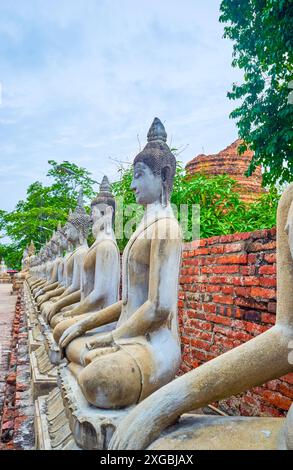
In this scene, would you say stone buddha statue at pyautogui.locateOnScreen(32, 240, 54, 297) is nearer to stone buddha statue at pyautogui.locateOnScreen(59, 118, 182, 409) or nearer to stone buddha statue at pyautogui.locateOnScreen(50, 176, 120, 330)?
stone buddha statue at pyautogui.locateOnScreen(50, 176, 120, 330)

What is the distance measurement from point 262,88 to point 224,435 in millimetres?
7332

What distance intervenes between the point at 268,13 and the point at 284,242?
5.61 metres

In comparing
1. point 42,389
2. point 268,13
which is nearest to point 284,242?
point 42,389

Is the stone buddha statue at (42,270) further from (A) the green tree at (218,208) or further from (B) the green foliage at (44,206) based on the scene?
(B) the green foliage at (44,206)

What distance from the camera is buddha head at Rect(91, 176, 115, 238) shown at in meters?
4.07

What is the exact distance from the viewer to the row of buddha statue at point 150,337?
1542 mm

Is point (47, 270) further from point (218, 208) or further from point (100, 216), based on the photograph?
point (100, 216)

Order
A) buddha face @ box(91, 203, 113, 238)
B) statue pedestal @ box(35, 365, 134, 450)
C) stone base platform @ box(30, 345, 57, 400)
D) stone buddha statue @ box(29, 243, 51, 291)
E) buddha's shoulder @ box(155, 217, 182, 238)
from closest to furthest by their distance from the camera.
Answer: statue pedestal @ box(35, 365, 134, 450) → buddha's shoulder @ box(155, 217, 182, 238) → stone base platform @ box(30, 345, 57, 400) → buddha face @ box(91, 203, 113, 238) → stone buddha statue @ box(29, 243, 51, 291)

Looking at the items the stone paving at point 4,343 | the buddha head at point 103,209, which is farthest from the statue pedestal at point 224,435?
the stone paving at point 4,343

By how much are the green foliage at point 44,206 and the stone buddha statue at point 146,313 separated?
2359 cm

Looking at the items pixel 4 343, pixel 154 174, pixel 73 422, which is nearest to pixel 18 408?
pixel 73 422

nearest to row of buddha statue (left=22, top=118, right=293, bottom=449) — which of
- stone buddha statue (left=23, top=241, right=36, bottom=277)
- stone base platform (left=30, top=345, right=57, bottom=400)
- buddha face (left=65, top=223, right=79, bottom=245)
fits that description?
stone base platform (left=30, top=345, right=57, bottom=400)
